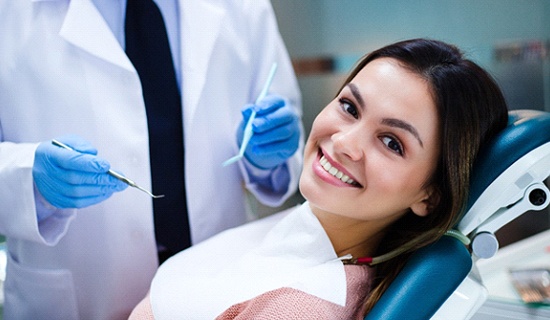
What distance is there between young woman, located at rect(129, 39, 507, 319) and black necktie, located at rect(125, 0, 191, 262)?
0.90 ft

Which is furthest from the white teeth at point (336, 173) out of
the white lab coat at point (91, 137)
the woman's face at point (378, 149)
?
the white lab coat at point (91, 137)

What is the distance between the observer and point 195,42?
65.7 inches

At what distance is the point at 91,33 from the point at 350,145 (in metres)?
0.76

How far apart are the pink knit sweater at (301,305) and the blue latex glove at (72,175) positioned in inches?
16.4

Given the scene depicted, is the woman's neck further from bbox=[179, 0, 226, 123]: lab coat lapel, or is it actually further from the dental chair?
bbox=[179, 0, 226, 123]: lab coat lapel

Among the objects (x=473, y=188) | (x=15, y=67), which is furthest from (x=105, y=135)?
(x=473, y=188)

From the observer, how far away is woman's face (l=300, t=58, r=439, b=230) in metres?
1.28

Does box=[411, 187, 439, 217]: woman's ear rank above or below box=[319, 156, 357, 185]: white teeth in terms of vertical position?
below

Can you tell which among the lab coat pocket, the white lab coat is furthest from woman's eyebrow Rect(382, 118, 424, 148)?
the lab coat pocket

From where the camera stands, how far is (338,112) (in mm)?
1390

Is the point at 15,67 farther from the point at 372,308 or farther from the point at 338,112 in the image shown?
the point at 372,308

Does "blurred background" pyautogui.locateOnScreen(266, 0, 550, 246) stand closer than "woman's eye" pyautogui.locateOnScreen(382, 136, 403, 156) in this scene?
No

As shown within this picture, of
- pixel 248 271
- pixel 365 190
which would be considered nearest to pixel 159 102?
pixel 248 271

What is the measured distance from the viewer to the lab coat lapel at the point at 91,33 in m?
1.48
